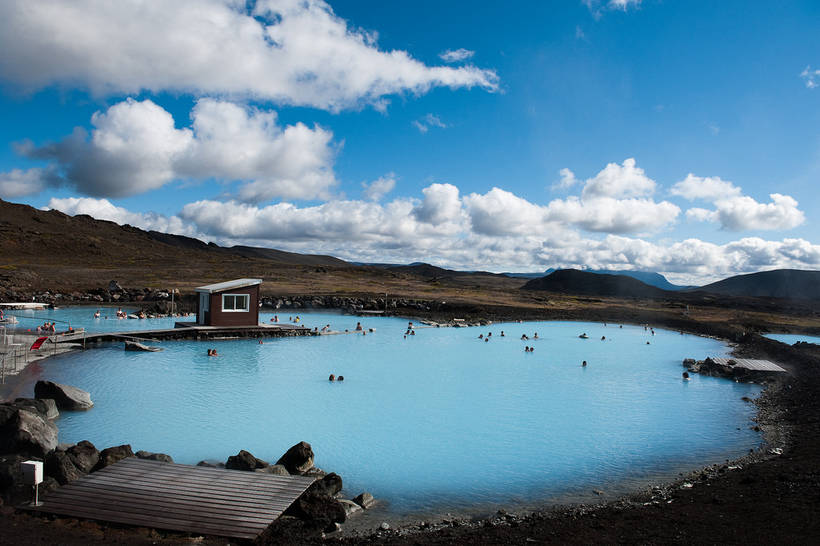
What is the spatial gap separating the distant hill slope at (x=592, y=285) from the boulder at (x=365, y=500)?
115659mm

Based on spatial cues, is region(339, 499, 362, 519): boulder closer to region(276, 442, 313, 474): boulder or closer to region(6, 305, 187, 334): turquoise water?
region(276, 442, 313, 474): boulder

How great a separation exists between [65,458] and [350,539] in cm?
557

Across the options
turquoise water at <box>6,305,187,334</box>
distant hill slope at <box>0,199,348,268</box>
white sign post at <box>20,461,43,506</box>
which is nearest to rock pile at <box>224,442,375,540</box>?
white sign post at <box>20,461,43,506</box>

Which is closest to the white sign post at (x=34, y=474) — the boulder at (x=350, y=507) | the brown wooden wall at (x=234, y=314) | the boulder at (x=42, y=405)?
the boulder at (x=350, y=507)

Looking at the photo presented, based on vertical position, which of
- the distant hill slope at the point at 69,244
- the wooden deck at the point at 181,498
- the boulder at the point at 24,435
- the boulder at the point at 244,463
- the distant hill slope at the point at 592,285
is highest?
the distant hill slope at the point at 69,244

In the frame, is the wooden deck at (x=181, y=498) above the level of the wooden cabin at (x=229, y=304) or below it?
below

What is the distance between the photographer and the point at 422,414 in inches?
722

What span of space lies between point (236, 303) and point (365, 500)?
2520 cm

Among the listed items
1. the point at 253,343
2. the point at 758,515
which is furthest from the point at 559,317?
the point at 758,515

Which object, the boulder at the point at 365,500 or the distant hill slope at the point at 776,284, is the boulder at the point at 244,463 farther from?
the distant hill slope at the point at 776,284

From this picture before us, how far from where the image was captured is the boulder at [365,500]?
32.6 feet

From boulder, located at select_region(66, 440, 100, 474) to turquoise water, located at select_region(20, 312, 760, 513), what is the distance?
2743mm

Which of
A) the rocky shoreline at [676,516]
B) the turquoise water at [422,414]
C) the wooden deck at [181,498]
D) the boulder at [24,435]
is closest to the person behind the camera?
the wooden deck at [181,498]

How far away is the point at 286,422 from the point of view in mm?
16438
